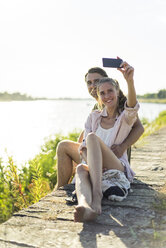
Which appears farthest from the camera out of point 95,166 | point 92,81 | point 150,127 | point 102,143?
point 150,127

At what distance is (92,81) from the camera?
3.62 m

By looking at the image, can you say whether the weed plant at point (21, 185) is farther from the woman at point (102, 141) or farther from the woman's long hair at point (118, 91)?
the woman's long hair at point (118, 91)

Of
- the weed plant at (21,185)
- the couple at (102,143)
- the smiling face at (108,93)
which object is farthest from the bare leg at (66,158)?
the smiling face at (108,93)

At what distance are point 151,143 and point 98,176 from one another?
3849 millimetres

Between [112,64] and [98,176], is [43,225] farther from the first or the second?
[112,64]

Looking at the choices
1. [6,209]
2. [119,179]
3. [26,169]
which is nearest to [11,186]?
[6,209]

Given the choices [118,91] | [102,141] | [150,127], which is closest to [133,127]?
[118,91]

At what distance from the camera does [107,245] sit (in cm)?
175

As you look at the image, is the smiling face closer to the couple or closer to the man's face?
the couple

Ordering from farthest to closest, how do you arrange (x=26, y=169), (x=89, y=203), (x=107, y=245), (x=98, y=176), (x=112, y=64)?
(x=26, y=169), (x=112, y=64), (x=98, y=176), (x=89, y=203), (x=107, y=245)

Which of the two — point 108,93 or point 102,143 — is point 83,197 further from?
point 108,93

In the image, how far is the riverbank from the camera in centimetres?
178

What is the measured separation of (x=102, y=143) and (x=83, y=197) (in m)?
0.56

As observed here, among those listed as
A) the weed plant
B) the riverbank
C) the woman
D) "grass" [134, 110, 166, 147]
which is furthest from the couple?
"grass" [134, 110, 166, 147]
